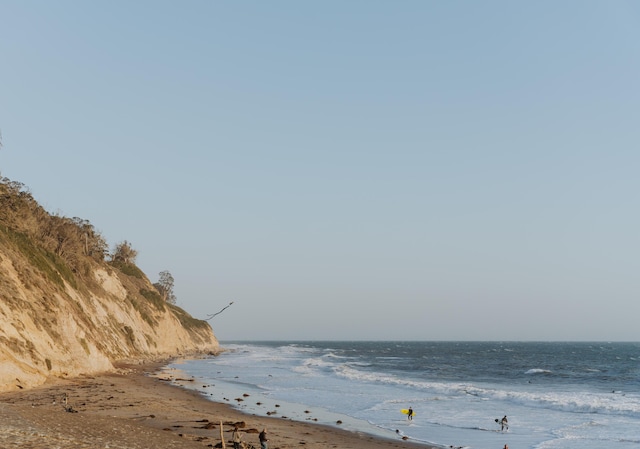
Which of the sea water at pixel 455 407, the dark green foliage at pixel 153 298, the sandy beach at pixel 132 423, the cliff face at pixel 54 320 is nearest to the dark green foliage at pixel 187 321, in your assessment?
the dark green foliage at pixel 153 298

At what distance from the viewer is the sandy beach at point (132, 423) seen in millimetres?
19500

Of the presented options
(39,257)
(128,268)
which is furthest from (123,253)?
(39,257)

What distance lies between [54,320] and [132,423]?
745 inches

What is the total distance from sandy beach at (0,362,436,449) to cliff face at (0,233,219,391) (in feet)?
6.61

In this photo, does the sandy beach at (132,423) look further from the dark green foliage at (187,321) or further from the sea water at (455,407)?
the dark green foliage at (187,321)

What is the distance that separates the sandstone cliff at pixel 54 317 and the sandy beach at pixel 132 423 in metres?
2.13

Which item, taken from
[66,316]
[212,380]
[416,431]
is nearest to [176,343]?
[212,380]

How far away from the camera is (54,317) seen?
4003 cm

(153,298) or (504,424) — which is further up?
(153,298)

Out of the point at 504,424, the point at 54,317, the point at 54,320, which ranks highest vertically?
the point at 54,317

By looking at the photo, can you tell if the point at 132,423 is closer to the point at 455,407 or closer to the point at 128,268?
the point at 455,407

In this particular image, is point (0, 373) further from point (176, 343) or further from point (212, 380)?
point (176, 343)

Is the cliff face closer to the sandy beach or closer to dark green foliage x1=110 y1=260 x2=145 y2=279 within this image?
the sandy beach

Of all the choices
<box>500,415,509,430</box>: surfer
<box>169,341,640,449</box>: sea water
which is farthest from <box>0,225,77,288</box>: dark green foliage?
<box>500,415,509,430</box>: surfer
